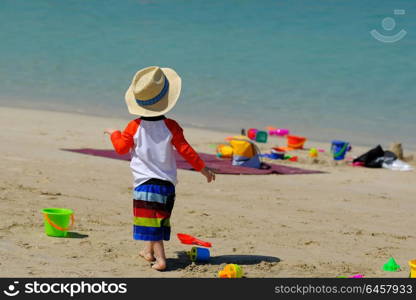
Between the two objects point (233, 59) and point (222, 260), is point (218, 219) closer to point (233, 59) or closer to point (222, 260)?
point (222, 260)

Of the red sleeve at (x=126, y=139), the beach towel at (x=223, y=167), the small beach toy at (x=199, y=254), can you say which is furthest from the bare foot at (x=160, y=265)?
the beach towel at (x=223, y=167)

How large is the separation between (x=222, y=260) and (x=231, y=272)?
0.60m

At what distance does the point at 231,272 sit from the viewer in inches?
205

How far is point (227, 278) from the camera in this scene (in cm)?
504

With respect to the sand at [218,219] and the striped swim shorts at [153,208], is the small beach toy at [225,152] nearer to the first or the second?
the sand at [218,219]

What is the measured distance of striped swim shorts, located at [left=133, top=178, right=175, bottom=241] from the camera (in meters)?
5.54

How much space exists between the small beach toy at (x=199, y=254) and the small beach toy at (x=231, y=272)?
0.43m

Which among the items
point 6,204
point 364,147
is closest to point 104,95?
point 364,147

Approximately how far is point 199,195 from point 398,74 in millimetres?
17891

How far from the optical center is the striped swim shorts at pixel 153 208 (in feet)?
18.2

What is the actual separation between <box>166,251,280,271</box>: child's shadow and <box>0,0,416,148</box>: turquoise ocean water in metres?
11.0

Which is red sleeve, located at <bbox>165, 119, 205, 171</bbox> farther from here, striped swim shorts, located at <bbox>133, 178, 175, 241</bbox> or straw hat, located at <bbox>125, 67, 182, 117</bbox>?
striped swim shorts, located at <bbox>133, 178, 175, 241</bbox>

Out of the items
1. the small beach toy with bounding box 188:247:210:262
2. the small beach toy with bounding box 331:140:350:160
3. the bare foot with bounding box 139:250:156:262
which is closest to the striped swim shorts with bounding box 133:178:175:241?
the bare foot with bounding box 139:250:156:262

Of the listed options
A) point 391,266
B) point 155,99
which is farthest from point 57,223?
point 391,266
